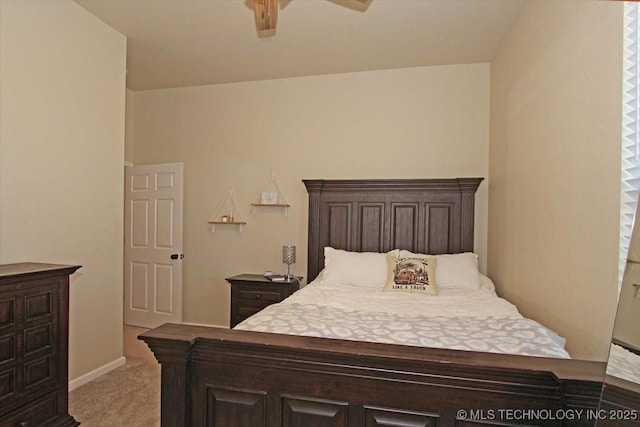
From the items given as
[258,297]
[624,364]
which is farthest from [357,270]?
[624,364]

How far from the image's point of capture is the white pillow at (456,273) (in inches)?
113

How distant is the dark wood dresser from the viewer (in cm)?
189

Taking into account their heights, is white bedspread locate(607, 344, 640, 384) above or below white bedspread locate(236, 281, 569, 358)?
above

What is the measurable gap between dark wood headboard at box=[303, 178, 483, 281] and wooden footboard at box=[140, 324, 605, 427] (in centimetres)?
234

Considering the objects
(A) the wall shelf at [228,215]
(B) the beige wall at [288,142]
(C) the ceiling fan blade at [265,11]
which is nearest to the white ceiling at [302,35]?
(B) the beige wall at [288,142]

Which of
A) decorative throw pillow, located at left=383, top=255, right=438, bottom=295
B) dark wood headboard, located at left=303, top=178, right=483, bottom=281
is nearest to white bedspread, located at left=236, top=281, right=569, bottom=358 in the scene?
decorative throw pillow, located at left=383, top=255, right=438, bottom=295

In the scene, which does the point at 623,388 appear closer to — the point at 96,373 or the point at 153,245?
the point at 96,373

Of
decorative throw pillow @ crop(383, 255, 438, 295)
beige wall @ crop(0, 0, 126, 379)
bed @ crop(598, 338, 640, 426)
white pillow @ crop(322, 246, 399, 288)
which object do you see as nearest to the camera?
bed @ crop(598, 338, 640, 426)

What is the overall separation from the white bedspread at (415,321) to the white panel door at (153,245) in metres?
2.16

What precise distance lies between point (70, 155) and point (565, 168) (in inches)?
128

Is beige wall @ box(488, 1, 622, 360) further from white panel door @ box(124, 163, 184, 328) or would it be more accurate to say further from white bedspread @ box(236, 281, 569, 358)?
white panel door @ box(124, 163, 184, 328)

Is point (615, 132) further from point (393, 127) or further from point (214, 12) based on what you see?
point (214, 12)

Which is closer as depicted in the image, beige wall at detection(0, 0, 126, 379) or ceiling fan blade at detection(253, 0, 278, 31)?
ceiling fan blade at detection(253, 0, 278, 31)

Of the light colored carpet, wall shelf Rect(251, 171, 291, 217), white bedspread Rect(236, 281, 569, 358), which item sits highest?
wall shelf Rect(251, 171, 291, 217)
